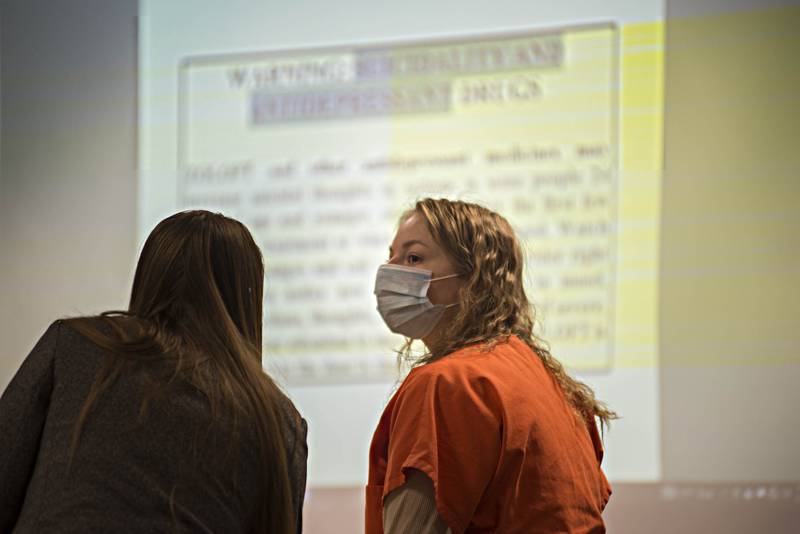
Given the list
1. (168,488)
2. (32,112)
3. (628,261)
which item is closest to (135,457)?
(168,488)

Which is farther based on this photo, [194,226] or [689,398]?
[689,398]

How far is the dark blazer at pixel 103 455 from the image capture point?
1312mm

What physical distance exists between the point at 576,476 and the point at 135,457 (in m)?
0.75

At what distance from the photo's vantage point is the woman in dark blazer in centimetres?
132

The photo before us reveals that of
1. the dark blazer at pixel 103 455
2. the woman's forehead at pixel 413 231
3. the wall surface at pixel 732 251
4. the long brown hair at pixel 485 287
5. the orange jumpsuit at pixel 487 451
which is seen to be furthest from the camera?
the wall surface at pixel 732 251

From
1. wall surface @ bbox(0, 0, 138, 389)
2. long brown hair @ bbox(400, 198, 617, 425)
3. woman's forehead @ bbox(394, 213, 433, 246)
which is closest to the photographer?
long brown hair @ bbox(400, 198, 617, 425)

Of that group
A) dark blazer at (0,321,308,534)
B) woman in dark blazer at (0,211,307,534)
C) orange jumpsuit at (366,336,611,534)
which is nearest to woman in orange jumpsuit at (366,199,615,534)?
orange jumpsuit at (366,336,611,534)

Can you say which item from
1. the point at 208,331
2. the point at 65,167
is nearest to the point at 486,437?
the point at 208,331

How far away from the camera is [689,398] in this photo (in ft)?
9.19

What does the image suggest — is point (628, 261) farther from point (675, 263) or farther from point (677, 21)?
point (677, 21)

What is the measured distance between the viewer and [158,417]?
135cm

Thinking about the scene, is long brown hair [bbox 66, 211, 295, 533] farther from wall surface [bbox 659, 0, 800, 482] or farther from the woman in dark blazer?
wall surface [bbox 659, 0, 800, 482]

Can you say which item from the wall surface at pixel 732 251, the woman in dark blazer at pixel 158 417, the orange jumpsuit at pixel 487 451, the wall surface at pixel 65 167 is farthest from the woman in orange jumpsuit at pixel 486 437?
the wall surface at pixel 65 167

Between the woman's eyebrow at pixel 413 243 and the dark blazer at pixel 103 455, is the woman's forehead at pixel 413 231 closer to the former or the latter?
the woman's eyebrow at pixel 413 243
